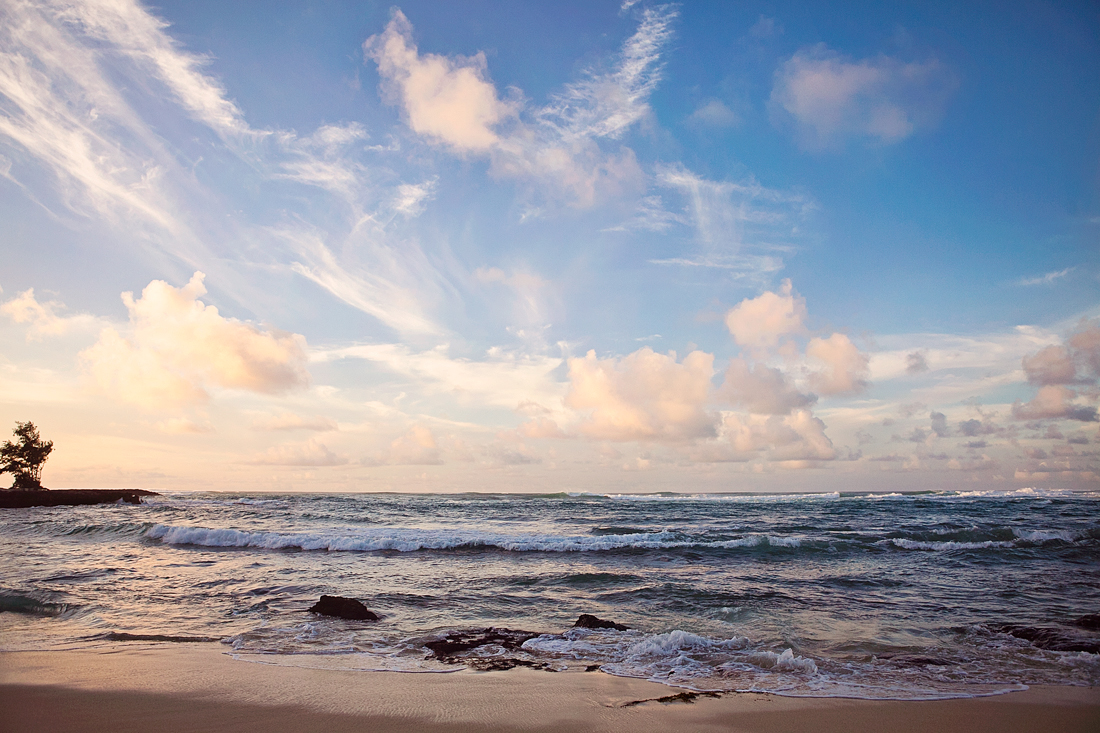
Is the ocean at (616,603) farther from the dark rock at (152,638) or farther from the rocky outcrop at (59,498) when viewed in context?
the rocky outcrop at (59,498)

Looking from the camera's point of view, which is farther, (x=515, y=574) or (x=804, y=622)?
(x=515, y=574)

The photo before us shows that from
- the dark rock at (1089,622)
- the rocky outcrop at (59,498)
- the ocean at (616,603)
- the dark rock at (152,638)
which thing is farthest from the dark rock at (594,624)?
the rocky outcrop at (59,498)

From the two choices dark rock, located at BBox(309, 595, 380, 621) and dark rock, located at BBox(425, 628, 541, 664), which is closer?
dark rock, located at BBox(425, 628, 541, 664)

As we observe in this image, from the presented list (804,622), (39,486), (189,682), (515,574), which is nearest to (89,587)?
(189,682)

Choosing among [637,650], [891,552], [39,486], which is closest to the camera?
[637,650]

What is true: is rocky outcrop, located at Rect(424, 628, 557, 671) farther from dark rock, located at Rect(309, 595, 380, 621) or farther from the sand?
dark rock, located at Rect(309, 595, 380, 621)

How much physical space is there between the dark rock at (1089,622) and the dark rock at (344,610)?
44.1 ft

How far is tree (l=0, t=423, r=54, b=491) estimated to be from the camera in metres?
57.0

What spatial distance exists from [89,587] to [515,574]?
10.6 meters

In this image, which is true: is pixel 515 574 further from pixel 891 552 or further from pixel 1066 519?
pixel 1066 519

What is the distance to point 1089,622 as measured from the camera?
9922mm

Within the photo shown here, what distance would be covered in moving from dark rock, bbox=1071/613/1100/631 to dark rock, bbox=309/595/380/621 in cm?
1344

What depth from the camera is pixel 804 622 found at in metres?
10.5

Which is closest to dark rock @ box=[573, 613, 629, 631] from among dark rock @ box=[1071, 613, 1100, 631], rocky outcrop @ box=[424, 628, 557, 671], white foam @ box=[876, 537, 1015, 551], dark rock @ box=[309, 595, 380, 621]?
rocky outcrop @ box=[424, 628, 557, 671]
